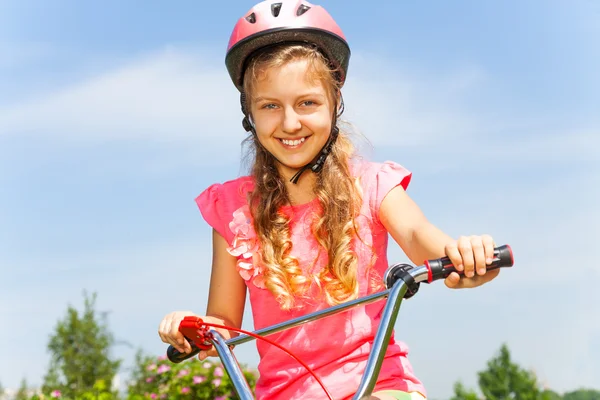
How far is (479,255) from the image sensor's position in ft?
7.27

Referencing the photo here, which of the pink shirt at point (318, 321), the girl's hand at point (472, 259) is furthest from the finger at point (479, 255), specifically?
the pink shirt at point (318, 321)

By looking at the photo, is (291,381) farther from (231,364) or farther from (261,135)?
(261,135)

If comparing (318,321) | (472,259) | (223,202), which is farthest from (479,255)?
(223,202)

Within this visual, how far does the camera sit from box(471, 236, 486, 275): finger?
7.27 feet

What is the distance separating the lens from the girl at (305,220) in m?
2.90

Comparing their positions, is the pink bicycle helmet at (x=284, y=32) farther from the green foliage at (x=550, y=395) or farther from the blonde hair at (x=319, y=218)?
the green foliage at (x=550, y=395)

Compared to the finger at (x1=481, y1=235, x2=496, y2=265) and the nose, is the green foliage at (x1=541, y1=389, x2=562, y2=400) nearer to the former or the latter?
the nose

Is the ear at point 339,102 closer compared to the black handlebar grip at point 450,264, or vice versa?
the black handlebar grip at point 450,264

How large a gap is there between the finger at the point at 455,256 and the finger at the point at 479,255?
0.04 metres

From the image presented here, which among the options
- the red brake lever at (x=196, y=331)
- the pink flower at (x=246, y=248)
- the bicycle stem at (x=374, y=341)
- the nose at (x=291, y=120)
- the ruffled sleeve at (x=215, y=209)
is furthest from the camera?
the ruffled sleeve at (x=215, y=209)

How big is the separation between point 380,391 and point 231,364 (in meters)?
0.65

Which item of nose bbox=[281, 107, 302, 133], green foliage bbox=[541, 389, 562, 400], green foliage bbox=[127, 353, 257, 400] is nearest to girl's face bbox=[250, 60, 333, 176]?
nose bbox=[281, 107, 302, 133]

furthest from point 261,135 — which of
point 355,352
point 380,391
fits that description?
point 380,391

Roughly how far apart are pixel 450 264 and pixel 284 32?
4.56 ft
